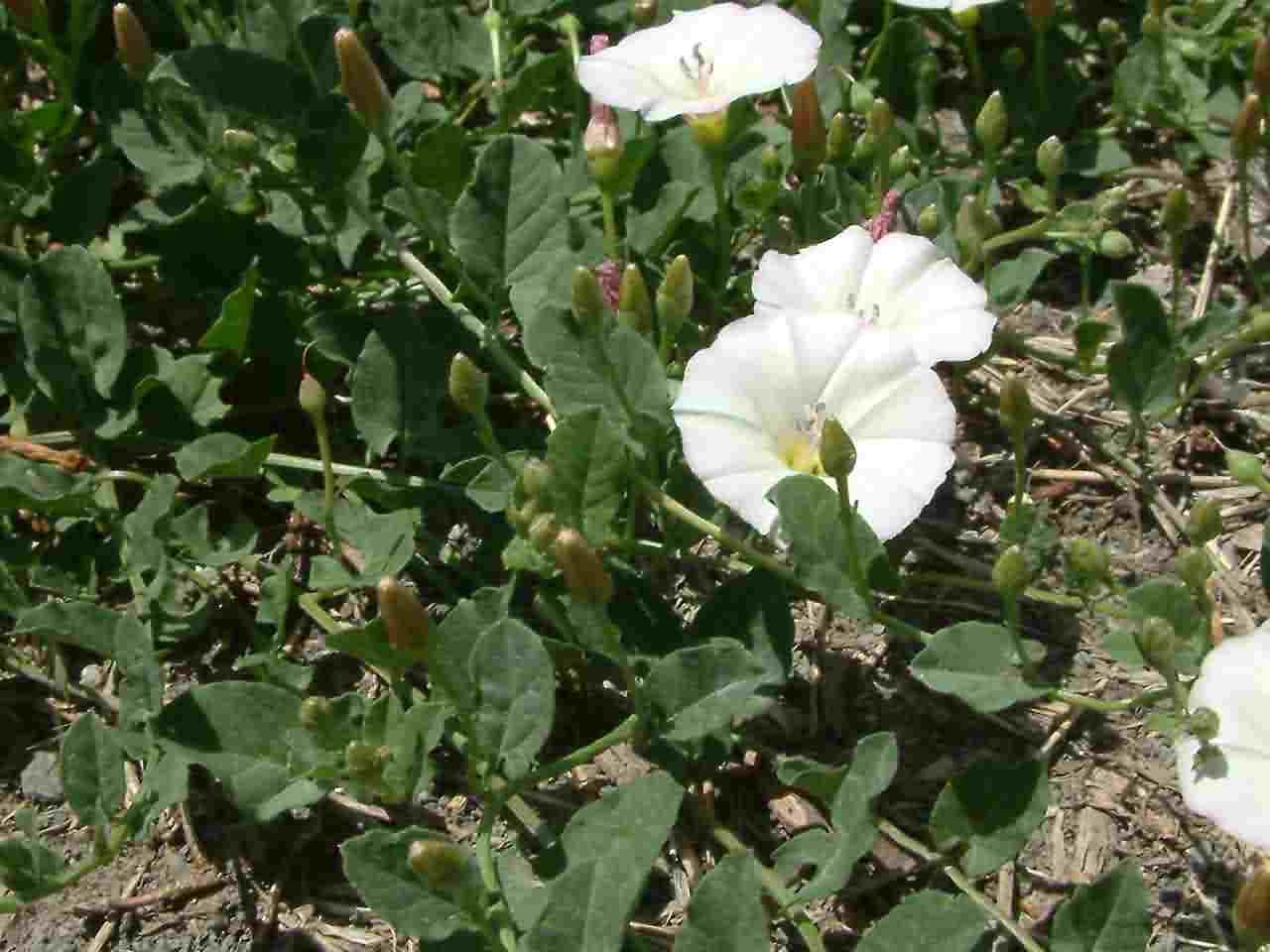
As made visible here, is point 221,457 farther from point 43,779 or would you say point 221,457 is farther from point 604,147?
point 604,147

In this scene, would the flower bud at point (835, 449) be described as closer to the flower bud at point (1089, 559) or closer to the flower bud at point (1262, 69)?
the flower bud at point (1089, 559)

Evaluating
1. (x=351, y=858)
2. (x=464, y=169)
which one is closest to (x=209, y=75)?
(x=464, y=169)

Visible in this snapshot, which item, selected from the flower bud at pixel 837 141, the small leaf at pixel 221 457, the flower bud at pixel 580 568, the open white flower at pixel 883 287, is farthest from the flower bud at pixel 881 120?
the small leaf at pixel 221 457

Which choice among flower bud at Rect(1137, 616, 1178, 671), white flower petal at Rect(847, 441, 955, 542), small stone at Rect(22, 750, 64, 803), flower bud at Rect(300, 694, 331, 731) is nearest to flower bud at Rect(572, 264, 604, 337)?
Result: white flower petal at Rect(847, 441, 955, 542)

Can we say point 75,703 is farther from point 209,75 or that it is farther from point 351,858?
point 209,75

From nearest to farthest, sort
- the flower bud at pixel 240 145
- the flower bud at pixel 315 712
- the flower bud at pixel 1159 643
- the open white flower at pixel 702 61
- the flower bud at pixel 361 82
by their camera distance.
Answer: the flower bud at pixel 1159 643, the flower bud at pixel 315 712, the flower bud at pixel 361 82, the open white flower at pixel 702 61, the flower bud at pixel 240 145

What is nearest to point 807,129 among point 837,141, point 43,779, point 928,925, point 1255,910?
point 837,141
